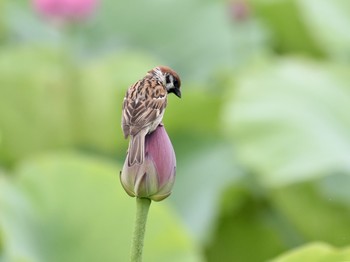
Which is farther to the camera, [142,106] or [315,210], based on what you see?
[315,210]

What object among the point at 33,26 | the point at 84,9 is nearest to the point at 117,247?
the point at 84,9

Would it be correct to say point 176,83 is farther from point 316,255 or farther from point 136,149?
point 316,255

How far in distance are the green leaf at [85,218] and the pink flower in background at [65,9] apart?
2.52 feet

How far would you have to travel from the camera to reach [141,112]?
92 cm

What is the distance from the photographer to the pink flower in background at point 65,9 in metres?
2.77

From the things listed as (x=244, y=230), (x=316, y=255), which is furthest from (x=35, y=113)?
(x=316, y=255)

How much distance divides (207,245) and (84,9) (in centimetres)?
72

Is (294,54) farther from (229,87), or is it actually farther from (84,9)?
(84,9)

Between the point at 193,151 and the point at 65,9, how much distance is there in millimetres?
484

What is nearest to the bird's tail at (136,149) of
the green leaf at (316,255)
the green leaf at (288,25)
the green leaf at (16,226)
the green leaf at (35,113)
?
the green leaf at (316,255)

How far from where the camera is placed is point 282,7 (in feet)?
11.3

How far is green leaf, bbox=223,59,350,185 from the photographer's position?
85.3 inches

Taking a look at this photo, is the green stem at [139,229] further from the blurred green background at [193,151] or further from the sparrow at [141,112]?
the blurred green background at [193,151]

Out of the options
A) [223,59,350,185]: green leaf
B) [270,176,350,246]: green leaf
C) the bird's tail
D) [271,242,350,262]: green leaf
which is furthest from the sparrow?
[270,176,350,246]: green leaf
